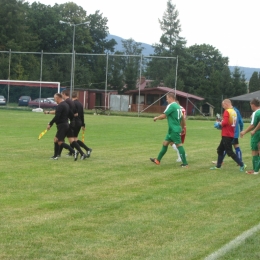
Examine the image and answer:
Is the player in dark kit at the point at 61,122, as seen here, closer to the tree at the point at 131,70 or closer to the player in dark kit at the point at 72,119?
the player in dark kit at the point at 72,119

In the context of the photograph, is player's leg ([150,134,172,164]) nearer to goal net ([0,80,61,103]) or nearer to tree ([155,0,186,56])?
goal net ([0,80,61,103])

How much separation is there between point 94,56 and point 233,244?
57262mm

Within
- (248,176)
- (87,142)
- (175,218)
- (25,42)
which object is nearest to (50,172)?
(248,176)

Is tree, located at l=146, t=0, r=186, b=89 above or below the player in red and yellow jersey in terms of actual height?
above

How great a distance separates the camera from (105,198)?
9.90 meters

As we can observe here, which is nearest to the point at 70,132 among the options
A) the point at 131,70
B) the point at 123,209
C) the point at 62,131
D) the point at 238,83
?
the point at 62,131

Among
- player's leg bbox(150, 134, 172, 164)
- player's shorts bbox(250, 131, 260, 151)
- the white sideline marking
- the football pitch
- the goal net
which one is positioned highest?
the goal net

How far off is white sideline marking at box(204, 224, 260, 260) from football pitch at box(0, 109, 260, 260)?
38 mm

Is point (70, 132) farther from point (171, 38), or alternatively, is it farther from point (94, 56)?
point (171, 38)

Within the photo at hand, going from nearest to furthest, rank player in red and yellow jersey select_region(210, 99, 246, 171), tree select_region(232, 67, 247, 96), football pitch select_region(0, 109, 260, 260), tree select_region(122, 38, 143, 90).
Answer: football pitch select_region(0, 109, 260, 260) → player in red and yellow jersey select_region(210, 99, 246, 171) → tree select_region(122, 38, 143, 90) → tree select_region(232, 67, 247, 96)

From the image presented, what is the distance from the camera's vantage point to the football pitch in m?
6.66

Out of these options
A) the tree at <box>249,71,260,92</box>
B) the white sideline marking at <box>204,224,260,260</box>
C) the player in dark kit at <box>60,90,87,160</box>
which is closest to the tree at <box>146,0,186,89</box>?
the tree at <box>249,71,260,92</box>

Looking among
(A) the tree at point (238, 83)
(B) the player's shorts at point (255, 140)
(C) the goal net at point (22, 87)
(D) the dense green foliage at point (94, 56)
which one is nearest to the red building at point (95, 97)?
(D) the dense green foliage at point (94, 56)

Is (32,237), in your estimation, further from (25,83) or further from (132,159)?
(25,83)
